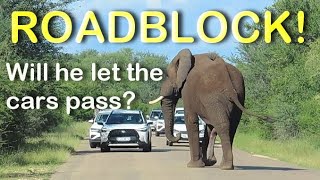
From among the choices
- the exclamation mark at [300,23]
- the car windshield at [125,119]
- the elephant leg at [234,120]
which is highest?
the exclamation mark at [300,23]

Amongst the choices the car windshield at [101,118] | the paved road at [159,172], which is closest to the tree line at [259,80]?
the car windshield at [101,118]

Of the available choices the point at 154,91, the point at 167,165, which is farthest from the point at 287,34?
the point at 154,91

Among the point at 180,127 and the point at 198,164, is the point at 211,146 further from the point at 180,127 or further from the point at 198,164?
the point at 180,127

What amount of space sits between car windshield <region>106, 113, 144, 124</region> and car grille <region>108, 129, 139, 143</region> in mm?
978

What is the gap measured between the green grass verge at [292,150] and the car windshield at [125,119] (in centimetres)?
498

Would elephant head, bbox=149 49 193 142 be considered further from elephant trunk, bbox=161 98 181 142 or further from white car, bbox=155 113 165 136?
white car, bbox=155 113 165 136

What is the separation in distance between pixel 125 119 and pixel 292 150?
682 centimetres

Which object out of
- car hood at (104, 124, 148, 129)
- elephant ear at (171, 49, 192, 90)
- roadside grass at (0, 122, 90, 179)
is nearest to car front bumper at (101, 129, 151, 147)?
car hood at (104, 124, 148, 129)

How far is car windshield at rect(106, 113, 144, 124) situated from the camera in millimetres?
36719

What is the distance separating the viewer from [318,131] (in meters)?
40.1

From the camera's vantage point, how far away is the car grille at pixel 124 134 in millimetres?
35688

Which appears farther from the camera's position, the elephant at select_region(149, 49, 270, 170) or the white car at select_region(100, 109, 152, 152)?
the white car at select_region(100, 109, 152, 152)

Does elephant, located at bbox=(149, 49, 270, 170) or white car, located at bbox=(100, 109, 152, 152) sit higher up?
elephant, located at bbox=(149, 49, 270, 170)

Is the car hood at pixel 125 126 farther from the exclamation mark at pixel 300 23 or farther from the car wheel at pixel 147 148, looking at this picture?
the exclamation mark at pixel 300 23
